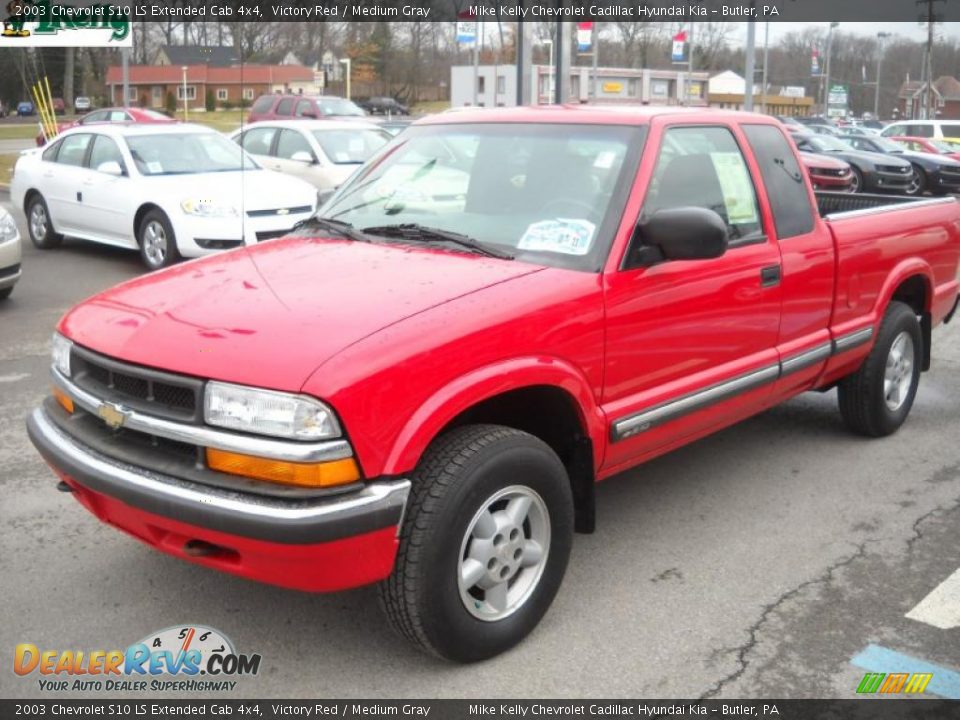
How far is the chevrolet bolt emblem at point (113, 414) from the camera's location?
327 cm

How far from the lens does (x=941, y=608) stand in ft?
12.7

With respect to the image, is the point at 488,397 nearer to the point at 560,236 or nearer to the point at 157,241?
the point at 560,236

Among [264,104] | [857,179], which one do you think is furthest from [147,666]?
[264,104]

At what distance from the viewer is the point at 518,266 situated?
147 inches

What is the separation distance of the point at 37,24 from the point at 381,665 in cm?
3477

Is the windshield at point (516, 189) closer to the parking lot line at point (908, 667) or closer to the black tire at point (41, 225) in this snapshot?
the parking lot line at point (908, 667)

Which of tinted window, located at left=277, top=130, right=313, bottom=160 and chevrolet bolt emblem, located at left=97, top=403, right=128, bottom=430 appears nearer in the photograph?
chevrolet bolt emblem, located at left=97, top=403, right=128, bottom=430

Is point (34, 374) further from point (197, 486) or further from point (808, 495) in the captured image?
point (808, 495)

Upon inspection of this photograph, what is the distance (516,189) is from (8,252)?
660cm

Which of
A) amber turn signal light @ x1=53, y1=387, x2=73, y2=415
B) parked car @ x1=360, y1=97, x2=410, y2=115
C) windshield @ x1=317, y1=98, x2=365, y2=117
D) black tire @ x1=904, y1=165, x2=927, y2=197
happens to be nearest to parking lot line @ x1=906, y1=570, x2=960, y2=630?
amber turn signal light @ x1=53, y1=387, x2=73, y2=415

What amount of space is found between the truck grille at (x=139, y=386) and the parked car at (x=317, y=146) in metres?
10.7

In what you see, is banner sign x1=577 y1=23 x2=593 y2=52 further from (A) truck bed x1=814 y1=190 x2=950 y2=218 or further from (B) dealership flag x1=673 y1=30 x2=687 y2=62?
(A) truck bed x1=814 y1=190 x2=950 y2=218

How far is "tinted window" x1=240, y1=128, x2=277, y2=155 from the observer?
1504cm

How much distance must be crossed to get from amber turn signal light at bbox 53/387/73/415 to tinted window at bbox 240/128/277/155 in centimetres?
1172
